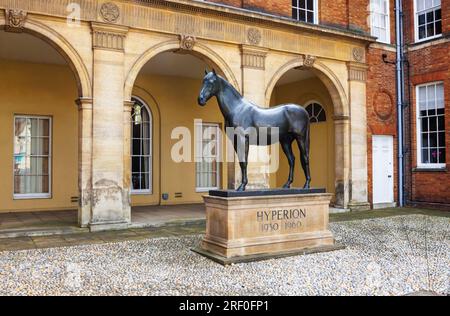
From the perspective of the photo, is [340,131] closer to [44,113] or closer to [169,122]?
[169,122]

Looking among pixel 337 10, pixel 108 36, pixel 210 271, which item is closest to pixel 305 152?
pixel 210 271

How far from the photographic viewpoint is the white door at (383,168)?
1326 centimetres

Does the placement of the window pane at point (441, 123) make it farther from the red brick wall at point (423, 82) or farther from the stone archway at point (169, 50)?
the stone archway at point (169, 50)

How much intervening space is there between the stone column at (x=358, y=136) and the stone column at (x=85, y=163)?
7467 millimetres

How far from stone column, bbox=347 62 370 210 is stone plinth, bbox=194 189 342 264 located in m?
5.71

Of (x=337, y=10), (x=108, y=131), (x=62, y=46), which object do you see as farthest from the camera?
(x=337, y=10)

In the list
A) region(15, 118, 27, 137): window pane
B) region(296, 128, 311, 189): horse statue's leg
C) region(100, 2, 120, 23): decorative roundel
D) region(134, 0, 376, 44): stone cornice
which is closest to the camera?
region(296, 128, 311, 189): horse statue's leg

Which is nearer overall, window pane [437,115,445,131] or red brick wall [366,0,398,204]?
window pane [437,115,445,131]

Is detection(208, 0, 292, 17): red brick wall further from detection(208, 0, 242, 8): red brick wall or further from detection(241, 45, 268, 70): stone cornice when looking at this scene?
detection(241, 45, 268, 70): stone cornice

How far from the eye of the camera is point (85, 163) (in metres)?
8.89

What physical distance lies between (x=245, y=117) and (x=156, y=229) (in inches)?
149

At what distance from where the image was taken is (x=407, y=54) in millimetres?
13852

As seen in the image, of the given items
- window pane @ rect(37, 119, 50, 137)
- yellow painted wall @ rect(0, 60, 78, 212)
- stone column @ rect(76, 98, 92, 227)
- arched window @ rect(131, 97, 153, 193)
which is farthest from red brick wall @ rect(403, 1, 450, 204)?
window pane @ rect(37, 119, 50, 137)

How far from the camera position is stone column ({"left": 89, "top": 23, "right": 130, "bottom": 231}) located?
8938mm
